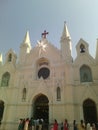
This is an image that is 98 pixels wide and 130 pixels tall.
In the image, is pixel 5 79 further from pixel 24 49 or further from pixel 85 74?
pixel 85 74

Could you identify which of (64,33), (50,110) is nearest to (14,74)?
(50,110)

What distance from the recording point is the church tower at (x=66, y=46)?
1953cm

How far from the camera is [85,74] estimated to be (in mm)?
18375

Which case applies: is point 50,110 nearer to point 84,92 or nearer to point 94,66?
point 84,92

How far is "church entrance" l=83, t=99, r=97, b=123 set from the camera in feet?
53.1

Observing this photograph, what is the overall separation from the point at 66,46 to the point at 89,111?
8610 millimetres

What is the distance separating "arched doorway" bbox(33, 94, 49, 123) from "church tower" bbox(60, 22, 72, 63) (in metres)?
5.53

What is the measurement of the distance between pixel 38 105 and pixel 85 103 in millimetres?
5629

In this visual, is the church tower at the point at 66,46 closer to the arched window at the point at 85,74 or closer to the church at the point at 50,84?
the church at the point at 50,84

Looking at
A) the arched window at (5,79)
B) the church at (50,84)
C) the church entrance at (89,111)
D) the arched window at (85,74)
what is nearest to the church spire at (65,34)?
the church at (50,84)

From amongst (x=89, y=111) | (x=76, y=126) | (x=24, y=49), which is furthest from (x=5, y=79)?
(x=89, y=111)

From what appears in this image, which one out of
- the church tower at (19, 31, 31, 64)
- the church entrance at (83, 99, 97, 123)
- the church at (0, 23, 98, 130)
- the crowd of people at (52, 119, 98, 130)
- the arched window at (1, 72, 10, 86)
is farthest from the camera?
the church tower at (19, 31, 31, 64)

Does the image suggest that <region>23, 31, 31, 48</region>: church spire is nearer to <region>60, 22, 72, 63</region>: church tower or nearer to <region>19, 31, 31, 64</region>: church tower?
<region>19, 31, 31, 64</region>: church tower

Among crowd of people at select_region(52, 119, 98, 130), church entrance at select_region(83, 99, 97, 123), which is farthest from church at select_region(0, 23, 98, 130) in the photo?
crowd of people at select_region(52, 119, 98, 130)
